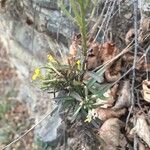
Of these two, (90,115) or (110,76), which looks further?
(110,76)

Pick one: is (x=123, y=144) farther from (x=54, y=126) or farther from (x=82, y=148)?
(x=54, y=126)

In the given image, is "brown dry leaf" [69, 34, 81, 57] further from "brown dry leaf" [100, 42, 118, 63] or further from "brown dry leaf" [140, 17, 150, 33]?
"brown dry leaf" [140, 17, 150, 33]

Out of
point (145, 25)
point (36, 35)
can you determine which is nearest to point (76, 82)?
point (145, 25)

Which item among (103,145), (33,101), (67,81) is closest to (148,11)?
(67,81)

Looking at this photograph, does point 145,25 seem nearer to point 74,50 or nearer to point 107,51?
point 107,51

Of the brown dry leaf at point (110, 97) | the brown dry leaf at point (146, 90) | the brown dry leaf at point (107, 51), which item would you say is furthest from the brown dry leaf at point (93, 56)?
the brown dry leaf at point (146, 90)

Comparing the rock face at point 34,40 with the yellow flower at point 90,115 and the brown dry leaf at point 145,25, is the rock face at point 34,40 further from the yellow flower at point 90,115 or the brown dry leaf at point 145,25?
the brown dry leaf at point 145,25

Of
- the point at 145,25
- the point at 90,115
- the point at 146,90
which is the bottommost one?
the point at 90,115
